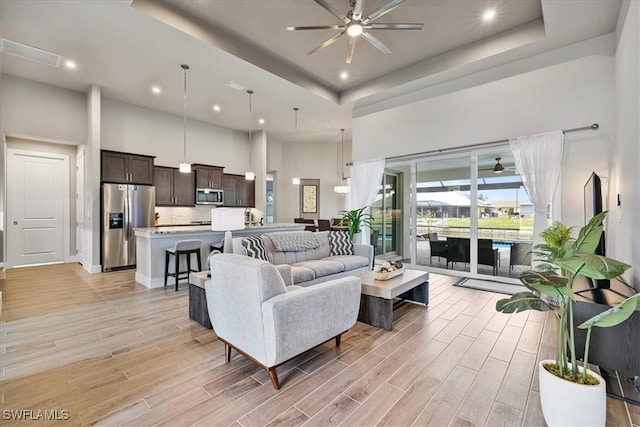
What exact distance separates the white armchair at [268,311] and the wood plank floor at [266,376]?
0.27 meters

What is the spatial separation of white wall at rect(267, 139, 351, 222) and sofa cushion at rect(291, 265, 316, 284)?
5857 millimetres

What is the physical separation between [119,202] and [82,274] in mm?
1518

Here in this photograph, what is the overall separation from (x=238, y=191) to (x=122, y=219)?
316 cm

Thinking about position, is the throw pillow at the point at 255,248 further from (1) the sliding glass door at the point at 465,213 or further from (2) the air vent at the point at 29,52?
(2) the air vent at the point at 29,52

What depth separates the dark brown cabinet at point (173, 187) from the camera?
693cm

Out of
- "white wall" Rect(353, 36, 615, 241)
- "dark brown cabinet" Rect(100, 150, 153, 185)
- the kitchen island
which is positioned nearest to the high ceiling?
"white wall" Rect(353, 36, 615, 241)

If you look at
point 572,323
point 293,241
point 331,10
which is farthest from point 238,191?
point 572,323

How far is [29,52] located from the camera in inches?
171

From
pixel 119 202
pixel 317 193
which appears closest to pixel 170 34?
pixel 119 202

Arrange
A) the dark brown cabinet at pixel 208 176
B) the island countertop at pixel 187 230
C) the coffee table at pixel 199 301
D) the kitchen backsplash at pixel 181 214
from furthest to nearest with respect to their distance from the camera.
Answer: the dark brown cabinet at pixel 208 176 → the kitchen backsplash at pixel 181 214 → the island countertop at pixel 187 230 → the coffee table at pixel 199 301

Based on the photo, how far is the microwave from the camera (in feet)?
25.0

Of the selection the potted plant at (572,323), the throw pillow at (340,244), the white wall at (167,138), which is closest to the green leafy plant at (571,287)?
the potted plant at (572,323)

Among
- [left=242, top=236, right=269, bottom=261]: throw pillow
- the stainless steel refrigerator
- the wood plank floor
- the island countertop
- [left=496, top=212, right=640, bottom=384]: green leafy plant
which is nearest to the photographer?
[left=496, top=212, right=640, bottom=384]: green leafy plant

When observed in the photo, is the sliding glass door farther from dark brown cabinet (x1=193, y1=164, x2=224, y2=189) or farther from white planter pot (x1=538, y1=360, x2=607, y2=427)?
dark brown cabinet (x1=193, y1=164, x2=224, y2=189)
